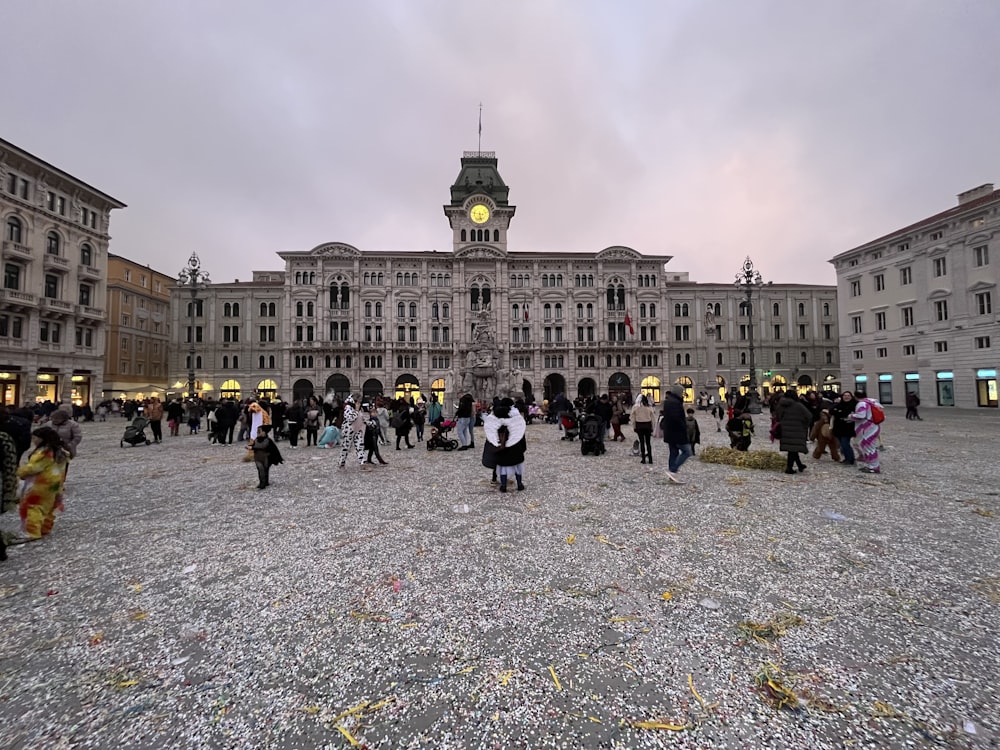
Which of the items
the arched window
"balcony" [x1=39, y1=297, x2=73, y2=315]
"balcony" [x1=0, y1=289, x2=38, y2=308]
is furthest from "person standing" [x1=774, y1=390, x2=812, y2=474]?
the arched window

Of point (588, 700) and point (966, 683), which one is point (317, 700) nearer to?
point (588, 700)

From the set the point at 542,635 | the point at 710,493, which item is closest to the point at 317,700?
the point at 542,635

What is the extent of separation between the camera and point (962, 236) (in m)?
34.1

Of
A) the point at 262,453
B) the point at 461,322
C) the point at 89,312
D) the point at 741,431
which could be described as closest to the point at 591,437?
the point at 741,431

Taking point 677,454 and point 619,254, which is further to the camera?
point 619,254

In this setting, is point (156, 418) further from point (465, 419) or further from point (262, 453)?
point (465, 419)

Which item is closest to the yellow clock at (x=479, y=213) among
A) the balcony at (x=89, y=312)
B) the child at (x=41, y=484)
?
the balcony at (x=89, y=312)

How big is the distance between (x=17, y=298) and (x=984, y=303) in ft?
243

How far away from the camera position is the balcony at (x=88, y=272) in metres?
37.3

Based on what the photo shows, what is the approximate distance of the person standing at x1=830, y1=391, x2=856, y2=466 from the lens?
10.8 meters

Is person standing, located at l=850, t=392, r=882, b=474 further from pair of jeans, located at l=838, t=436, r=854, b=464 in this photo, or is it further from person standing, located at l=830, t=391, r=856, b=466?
pair of jeans, located at l=838, t=436, r=854, b=464

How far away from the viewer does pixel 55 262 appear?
35.2 meters

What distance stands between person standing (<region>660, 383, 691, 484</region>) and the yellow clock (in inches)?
2093

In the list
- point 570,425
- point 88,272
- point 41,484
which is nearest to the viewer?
point 41,484
